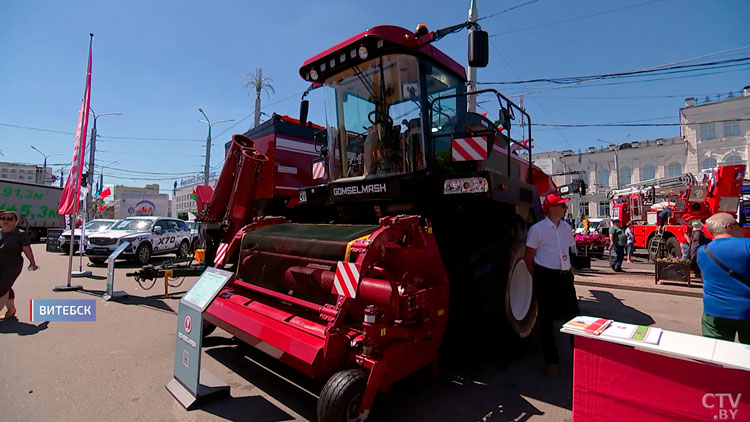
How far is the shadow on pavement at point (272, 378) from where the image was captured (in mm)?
3107

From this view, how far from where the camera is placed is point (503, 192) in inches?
146

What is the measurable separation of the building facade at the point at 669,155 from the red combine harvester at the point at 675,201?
53.6ft

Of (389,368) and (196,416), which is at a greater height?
(389,368)

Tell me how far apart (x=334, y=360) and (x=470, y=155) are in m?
2.25

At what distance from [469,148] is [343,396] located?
97.6 inches

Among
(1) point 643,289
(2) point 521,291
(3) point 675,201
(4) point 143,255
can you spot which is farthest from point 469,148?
(3) point 675,201

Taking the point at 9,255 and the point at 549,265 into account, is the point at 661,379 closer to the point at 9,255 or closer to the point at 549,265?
the point at 549,265

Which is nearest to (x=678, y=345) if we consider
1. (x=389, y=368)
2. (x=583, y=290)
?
(x=389, y=368)

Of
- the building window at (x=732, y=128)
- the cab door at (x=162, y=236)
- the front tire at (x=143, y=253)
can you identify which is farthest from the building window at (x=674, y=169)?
the front tire at (x=143, y=253)

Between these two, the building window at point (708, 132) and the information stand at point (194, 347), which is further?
the building window at point (708, 132)

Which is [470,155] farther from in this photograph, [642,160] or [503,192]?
[642,160]

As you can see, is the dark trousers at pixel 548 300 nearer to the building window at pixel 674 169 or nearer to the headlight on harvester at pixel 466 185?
the headlight on harvester at pixel 466 185

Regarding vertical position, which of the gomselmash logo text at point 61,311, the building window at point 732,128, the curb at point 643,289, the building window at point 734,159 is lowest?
the gomselmash logo text at point 61,311

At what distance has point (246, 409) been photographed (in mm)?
3002
